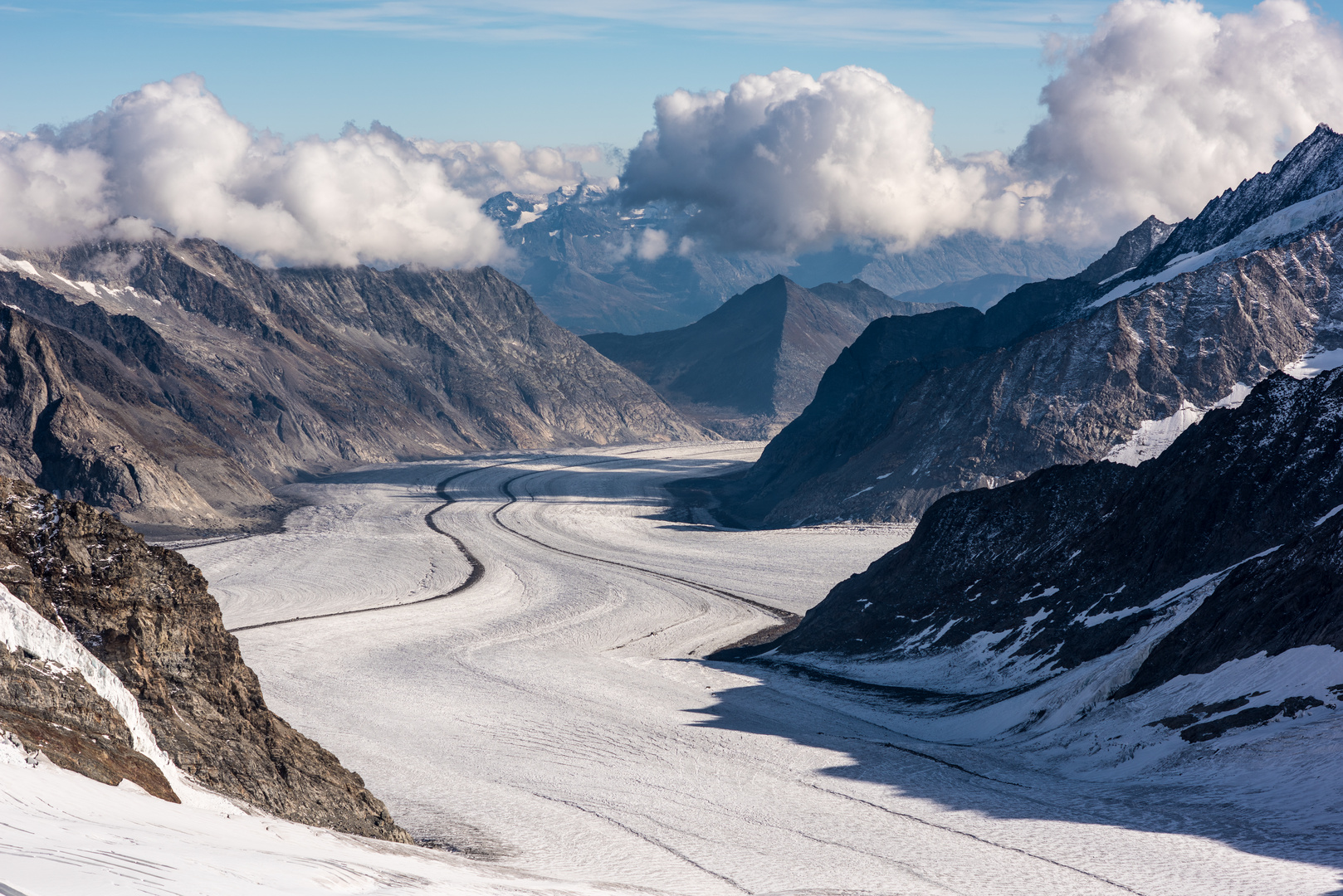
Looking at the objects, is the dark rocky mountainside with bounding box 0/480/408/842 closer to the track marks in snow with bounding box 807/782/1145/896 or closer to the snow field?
the snow field

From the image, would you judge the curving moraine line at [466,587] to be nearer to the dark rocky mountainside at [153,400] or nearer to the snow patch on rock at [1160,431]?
the dark rocky mountainside at [153,400]

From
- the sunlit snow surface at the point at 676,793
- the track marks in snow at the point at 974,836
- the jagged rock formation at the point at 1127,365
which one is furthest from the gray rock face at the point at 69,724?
the jagged rock formation at the point at 1127,365

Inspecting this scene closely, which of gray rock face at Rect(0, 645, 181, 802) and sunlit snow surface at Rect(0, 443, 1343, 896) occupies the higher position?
gray rock face at Rect(0, 645, 181, 802)

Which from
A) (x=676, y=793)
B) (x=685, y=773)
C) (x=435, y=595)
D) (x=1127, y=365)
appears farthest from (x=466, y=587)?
(x=1127, y=365)

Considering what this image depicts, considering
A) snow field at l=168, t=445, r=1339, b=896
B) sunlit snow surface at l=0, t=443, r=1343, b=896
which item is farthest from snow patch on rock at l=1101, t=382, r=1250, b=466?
sunlit snow surface at l=0, t=443, r=1343, b=896

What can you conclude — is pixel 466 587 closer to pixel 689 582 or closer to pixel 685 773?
pixel 689 582

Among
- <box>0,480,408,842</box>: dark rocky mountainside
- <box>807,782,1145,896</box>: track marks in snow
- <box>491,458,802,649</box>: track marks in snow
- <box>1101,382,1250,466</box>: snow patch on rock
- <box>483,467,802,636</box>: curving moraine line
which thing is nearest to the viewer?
<box>0,480,408,842</box>: dark rocky mountainside
